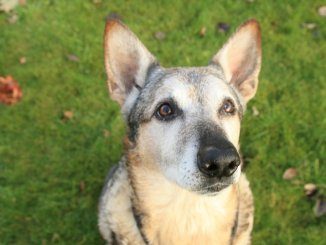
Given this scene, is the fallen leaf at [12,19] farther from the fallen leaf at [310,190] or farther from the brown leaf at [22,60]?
the fallen leaf at [310,190]

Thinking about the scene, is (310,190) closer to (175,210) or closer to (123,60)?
(175,210)

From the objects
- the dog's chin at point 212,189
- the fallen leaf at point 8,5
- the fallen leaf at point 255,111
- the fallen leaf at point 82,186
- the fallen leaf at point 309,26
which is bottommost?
the fallen leaf at point 82,186

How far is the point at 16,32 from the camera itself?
6902 millimetres

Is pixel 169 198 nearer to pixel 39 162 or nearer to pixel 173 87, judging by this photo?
pixel 173 87

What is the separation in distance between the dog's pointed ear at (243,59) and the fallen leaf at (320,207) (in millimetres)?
1812

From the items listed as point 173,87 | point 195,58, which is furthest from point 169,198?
point 195,58

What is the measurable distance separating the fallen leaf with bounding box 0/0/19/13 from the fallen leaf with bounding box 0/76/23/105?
143 cm

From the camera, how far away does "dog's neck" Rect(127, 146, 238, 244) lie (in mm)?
3928

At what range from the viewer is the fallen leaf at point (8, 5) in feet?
23.2

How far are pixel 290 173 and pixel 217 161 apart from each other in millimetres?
2667

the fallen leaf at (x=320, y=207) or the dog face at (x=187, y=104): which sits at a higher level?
the dog face at (x=187, y=104)

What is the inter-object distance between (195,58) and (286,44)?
51.5 inches

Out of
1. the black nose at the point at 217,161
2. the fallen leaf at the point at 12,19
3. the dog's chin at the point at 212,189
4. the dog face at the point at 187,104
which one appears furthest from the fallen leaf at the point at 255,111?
the fallen leaf at the point at 12,19

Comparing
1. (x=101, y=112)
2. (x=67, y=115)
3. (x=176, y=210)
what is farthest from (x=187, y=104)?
(x=67, y=115)
